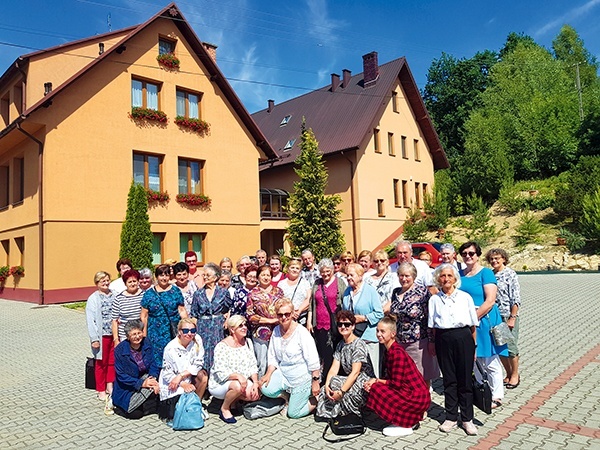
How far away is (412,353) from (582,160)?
81.9ft

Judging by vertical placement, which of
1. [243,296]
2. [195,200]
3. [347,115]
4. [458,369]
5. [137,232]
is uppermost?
[347,115]


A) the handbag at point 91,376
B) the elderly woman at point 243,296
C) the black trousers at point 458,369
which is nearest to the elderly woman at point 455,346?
the black trousers at point 458,369

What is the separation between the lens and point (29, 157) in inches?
669

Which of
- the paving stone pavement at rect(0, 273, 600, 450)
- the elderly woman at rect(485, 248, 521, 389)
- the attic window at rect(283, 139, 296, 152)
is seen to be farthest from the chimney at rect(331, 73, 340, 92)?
the elderly woman at rect(485, 248, 521, 389)

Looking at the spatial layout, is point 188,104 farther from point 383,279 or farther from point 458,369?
point 458,369

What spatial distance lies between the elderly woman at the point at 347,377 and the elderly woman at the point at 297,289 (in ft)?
3.87

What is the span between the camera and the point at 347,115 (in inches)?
1101

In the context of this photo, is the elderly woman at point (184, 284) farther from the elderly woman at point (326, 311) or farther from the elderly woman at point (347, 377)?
the elderly woman at point (347, 377)

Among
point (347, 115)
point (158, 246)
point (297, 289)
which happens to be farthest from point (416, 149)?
point (297, 289)

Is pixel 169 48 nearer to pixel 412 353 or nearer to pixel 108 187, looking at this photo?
pixel 108 187

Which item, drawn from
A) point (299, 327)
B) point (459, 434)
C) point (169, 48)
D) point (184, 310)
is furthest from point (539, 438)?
point (169, 48)

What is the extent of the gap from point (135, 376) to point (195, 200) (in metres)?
14.2

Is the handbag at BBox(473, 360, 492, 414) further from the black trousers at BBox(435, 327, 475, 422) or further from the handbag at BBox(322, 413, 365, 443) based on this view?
the handbag at BBox(322, 413, 365, 443)

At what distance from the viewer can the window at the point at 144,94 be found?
59.4 feet
